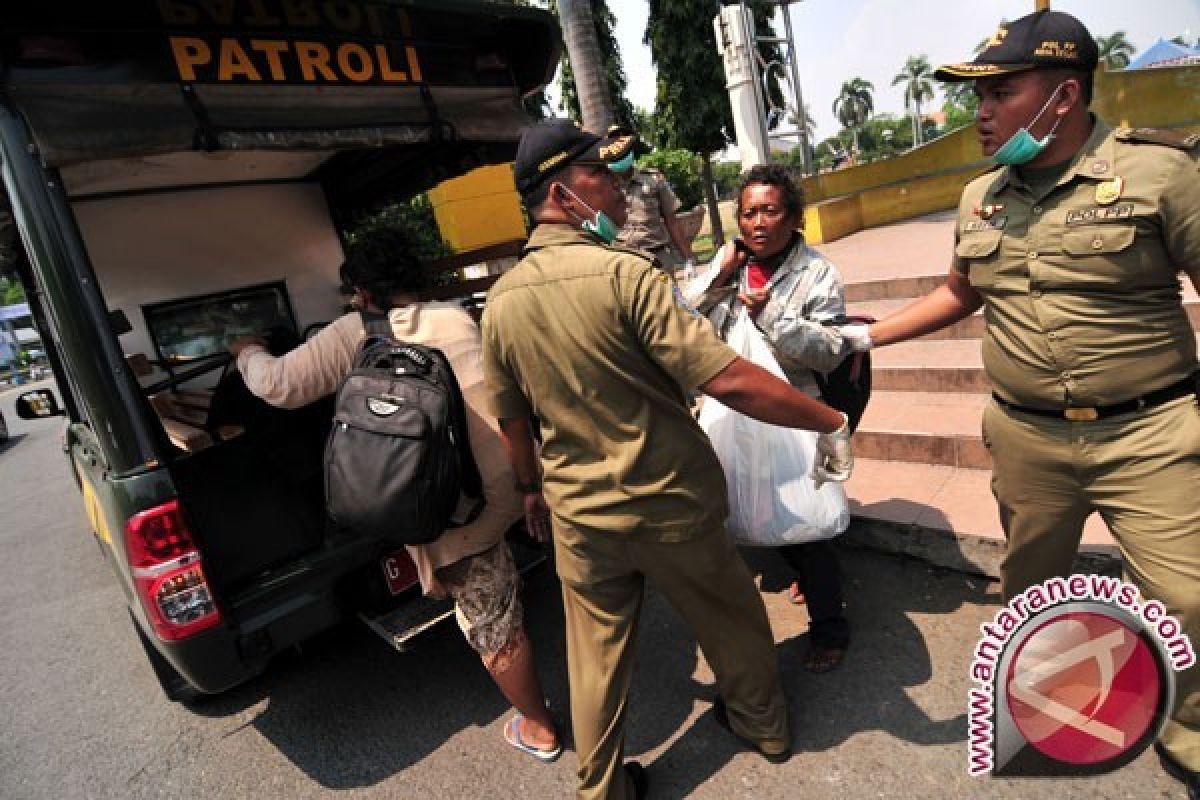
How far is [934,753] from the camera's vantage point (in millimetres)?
2045

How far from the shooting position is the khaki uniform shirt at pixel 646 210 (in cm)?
407

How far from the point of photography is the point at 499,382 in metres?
1.86

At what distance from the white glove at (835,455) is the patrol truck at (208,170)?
5.32ft

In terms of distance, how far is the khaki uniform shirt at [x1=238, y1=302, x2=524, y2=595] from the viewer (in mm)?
2213

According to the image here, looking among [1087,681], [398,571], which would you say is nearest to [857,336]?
[1087,681]

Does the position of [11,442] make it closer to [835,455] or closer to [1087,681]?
[835,455]

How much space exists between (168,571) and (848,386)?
8.04 ft

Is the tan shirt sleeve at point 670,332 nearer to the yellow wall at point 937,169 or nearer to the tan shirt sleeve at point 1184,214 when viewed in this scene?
the tan shirt sleeve at point 1184,214

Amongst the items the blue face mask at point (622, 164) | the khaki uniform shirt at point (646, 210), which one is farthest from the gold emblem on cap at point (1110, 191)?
the khaki uniform shirt at point (646, 210)

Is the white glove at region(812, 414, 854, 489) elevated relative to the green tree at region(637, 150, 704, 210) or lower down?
lower down

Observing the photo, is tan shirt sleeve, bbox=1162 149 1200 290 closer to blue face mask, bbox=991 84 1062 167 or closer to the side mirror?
blue face mask, bbox=991 84 1062 167

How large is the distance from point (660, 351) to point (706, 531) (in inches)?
21.7

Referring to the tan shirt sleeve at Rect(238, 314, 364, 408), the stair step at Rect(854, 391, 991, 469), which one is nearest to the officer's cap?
the tan shirt sleeve at Rect(238, 314, 364, 408)

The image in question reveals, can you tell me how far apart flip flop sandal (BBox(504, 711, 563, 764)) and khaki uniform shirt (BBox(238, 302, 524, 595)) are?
1.91ft
